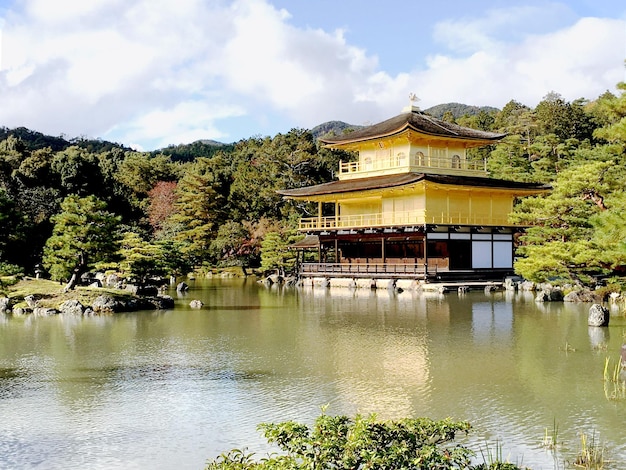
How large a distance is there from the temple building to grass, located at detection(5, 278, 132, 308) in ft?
41.4

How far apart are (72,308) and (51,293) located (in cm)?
181

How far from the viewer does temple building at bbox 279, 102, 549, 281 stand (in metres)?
28.8

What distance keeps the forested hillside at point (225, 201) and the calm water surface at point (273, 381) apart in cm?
289

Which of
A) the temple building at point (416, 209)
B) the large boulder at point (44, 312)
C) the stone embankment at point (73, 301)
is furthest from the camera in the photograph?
the temple building at point (416, 209)

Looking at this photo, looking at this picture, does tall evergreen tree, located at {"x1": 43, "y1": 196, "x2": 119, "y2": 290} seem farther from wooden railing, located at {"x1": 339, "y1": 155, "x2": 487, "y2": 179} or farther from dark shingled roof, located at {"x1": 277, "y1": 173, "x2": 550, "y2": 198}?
wooden railing, located at {"x1": 339, "y1": 155, "x2": 487, "y2": 179}

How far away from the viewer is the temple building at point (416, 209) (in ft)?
94.6

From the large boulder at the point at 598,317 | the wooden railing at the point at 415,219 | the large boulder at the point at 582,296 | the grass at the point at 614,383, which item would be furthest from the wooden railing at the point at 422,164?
the grass at the point at 614,383

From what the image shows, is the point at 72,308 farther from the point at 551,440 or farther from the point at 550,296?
the point at 551,440

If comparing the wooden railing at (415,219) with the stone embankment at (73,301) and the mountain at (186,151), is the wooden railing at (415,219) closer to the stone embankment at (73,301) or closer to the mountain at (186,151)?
the stone embankment at (73,301)

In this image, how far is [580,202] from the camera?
19.9 metres

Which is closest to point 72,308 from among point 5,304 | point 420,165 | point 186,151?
point 5,304

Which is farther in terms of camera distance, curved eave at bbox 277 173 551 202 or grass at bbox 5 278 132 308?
curved eave at bbox 277 173 551 202

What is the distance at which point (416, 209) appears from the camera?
2981 centimetres

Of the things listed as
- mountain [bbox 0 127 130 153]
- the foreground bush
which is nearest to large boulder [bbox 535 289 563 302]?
the foreground bush
